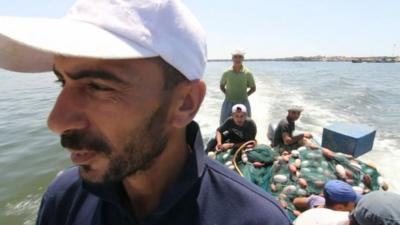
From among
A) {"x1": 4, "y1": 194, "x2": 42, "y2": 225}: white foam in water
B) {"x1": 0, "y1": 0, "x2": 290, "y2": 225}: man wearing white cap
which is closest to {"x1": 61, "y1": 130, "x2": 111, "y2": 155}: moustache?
{"x1": 0, "y1": 0, "x2": 290, "y2": 225}: man wearing white cap

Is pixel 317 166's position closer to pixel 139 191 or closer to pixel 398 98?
pixel 139 191

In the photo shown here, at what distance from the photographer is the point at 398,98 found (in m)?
17.5

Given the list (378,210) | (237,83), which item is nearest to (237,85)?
(237,83)

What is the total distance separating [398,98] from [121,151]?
1930cm

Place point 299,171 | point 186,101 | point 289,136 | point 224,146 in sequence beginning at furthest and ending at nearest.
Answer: point 289,136 → point 224,146 → point 299,171 → point 186,101

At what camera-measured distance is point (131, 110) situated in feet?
3.11

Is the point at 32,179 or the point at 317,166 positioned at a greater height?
the point at 317,166

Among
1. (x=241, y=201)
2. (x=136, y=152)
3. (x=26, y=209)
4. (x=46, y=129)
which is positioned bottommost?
(x=46, y=129)

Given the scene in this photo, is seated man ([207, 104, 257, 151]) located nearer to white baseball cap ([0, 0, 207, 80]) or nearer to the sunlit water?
the sunlit water

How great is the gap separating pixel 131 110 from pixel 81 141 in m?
0.15

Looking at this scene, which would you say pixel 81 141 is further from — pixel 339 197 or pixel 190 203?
pixel 339 197

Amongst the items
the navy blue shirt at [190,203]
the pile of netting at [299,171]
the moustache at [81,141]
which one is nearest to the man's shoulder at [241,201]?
the navy blue shirt at [190,203]

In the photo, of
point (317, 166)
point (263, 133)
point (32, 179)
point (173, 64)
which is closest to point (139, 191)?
point (173, 64)

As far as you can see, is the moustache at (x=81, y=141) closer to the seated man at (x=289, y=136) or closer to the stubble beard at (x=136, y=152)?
the stubble beard at (x=136, y=152)
